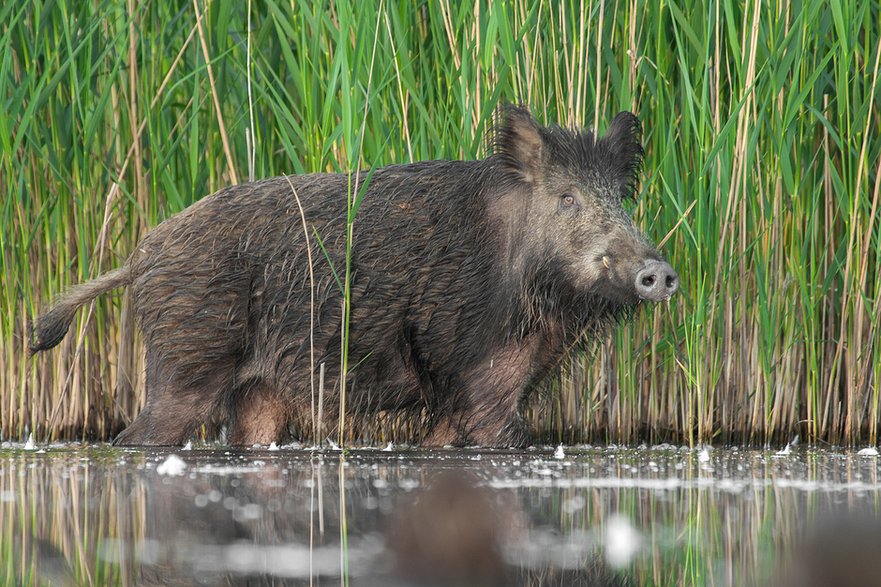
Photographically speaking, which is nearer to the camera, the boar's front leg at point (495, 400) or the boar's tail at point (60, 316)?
the boar's front leg at point (495, 400)

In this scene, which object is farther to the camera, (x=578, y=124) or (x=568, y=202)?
(x=578, y=124)

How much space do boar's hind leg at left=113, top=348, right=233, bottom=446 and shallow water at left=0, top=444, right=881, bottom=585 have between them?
0.65m

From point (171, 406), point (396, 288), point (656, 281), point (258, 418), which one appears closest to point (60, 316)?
point (171, 406)

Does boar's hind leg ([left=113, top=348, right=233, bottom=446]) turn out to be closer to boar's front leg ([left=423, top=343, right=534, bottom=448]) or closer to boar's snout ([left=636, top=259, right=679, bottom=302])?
boar's front leg ([left=423, top=343, right=534, bottom=448])

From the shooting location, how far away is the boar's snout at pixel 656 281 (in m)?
4.73

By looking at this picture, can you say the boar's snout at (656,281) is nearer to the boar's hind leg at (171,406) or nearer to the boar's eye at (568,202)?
the boar's eye at (568,202)

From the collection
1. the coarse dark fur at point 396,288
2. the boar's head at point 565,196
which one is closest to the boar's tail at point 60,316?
the coarse dark fur at point 396,288

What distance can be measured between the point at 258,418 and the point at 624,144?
2.05 m

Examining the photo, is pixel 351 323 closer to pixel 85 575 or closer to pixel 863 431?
pixel 863 431

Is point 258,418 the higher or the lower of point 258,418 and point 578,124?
the lower

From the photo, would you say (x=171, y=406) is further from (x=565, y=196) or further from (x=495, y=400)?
(x=565, y=196)

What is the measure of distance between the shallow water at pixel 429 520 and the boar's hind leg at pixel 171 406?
650 millimetres

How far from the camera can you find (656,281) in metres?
4.74

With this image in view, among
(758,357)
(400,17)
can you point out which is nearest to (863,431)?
(758,357)
